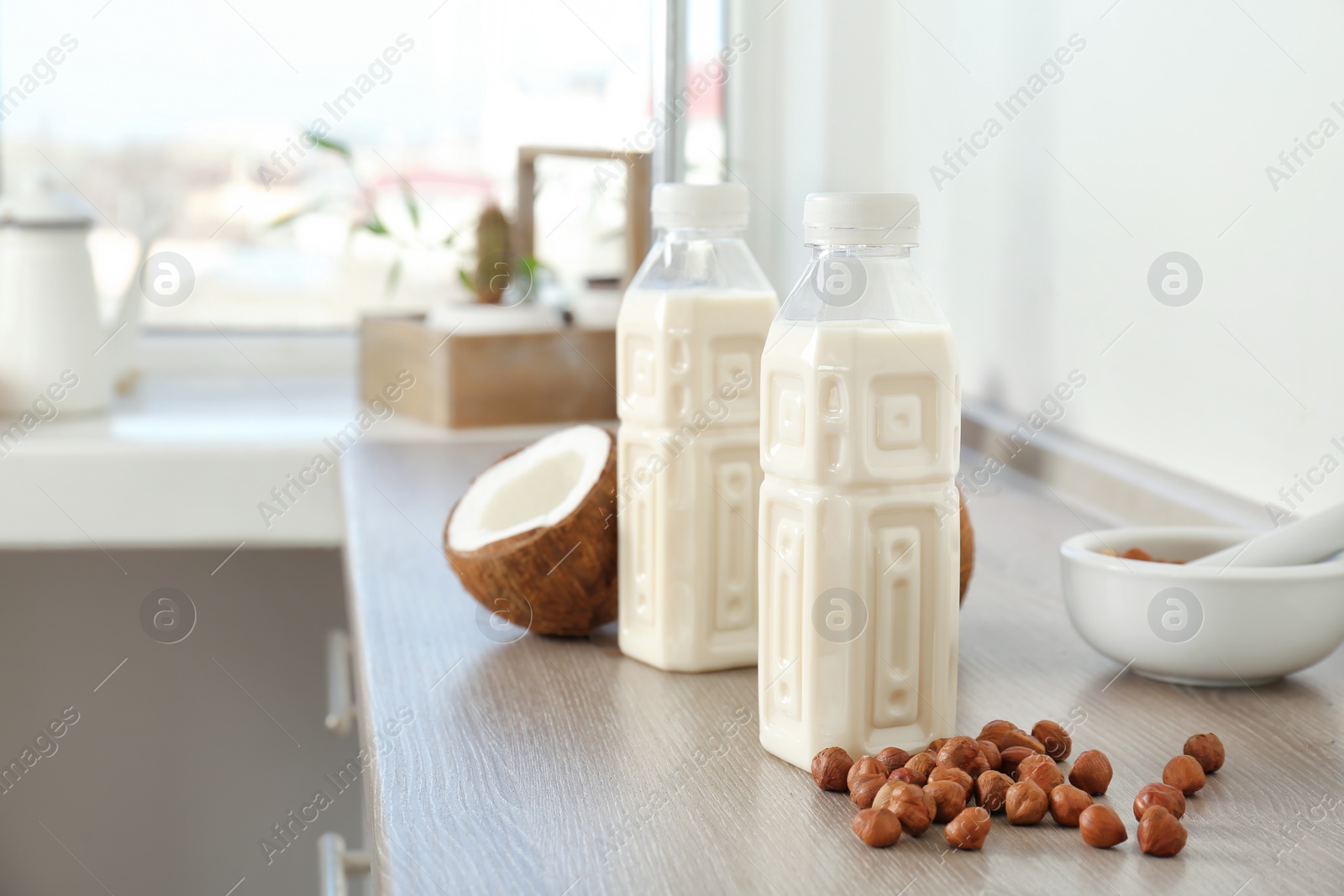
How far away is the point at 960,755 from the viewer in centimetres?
57

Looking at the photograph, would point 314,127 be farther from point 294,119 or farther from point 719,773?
point 719,773

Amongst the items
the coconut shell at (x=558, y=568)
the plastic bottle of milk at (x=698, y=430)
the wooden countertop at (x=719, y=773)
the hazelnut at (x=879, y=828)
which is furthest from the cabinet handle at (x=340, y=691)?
the hazelnut at (x=879, y=828)

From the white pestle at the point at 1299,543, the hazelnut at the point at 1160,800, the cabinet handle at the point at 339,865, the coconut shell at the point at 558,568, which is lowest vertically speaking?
the cabinet handle at the point at 339,865

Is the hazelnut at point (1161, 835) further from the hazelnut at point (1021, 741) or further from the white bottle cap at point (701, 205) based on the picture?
the white bottle cap at point (701, 205)

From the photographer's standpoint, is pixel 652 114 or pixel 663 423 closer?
pixel 663 423

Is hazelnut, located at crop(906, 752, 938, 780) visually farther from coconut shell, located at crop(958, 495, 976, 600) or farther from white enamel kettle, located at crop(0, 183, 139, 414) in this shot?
white enamel kettle, located at crop(0, 183, 139, 414)

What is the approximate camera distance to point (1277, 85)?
3.05 ft

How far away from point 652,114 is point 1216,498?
4.36 ft

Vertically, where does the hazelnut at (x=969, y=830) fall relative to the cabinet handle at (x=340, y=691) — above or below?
above

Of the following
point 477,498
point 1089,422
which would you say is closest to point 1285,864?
point 477,498

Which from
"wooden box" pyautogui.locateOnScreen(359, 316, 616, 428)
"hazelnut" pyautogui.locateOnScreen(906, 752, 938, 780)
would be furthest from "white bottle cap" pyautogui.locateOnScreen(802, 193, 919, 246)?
"wooden box" pyautogui.locateOnScreen(359, 316, 616, 428)

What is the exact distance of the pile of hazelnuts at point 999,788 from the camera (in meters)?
0.52

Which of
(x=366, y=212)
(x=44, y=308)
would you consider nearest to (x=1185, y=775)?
(x=44, y=308)

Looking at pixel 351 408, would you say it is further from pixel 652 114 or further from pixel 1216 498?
pixel 1216 498
